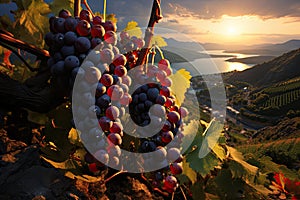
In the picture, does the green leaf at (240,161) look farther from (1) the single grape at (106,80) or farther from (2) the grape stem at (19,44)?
(2) the grape stem at (19,44)

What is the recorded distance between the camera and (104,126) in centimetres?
60

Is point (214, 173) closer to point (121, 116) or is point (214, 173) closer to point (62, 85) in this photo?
point (121, 116)

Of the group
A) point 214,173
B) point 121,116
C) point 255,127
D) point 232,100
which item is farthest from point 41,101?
point 232,100

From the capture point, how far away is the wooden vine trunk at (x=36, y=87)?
728 millimetres

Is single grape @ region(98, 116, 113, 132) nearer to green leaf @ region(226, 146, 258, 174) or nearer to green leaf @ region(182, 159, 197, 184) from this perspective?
green leaf @ region(182, 159, 197, 184)

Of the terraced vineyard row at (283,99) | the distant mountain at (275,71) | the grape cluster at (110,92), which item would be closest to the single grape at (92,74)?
the grape cluster at (110,92)

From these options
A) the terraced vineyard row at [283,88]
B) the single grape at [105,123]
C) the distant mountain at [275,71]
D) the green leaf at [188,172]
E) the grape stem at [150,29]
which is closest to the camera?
the single grape at [105,123]

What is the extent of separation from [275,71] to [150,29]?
1767 inches

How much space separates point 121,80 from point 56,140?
11.4 inches

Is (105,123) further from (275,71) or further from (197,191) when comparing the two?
(275,71)

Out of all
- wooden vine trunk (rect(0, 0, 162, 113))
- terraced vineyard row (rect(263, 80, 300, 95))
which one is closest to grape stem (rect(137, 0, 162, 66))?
wooden vine trunk (rect(0, 0, 162, 113))

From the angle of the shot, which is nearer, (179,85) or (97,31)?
(97,31)

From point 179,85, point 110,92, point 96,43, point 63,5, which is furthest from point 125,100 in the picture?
point 63,5

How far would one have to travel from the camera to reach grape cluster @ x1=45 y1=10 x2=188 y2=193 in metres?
0.62
